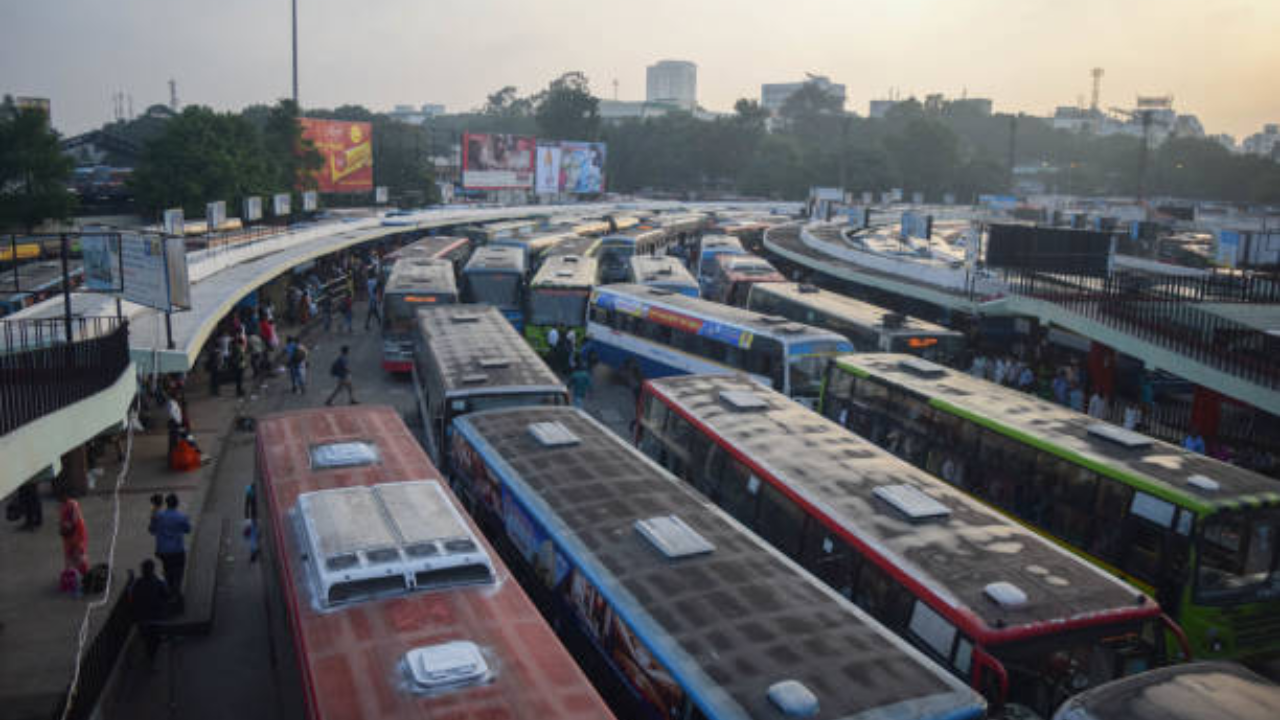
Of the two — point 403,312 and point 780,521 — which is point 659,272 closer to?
point 403,312

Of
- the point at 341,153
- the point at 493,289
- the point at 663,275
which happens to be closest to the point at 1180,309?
the point at 663,275

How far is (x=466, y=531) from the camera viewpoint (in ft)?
26.0

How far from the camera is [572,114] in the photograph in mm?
96000

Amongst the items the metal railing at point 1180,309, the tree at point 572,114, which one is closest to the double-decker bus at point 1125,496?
the metal railing at point 1180,309

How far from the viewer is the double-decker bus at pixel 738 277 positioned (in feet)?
93.5

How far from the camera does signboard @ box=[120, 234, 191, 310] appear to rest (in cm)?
1352

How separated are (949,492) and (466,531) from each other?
5.44 metres

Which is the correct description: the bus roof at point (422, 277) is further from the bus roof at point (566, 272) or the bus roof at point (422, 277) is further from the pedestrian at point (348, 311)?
the pedestrian at point (348, 311)

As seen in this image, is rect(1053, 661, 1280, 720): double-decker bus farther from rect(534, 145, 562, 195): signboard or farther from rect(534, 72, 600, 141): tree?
rect(534, 72, 600, 141): tree

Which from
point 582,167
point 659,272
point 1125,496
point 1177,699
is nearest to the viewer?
point 1177,699

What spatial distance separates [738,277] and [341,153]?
34.1 metres

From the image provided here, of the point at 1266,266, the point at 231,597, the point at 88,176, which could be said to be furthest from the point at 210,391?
the point at 88,176

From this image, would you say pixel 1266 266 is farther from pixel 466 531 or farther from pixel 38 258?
pixel 38 258

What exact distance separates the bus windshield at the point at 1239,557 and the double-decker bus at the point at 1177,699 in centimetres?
292
